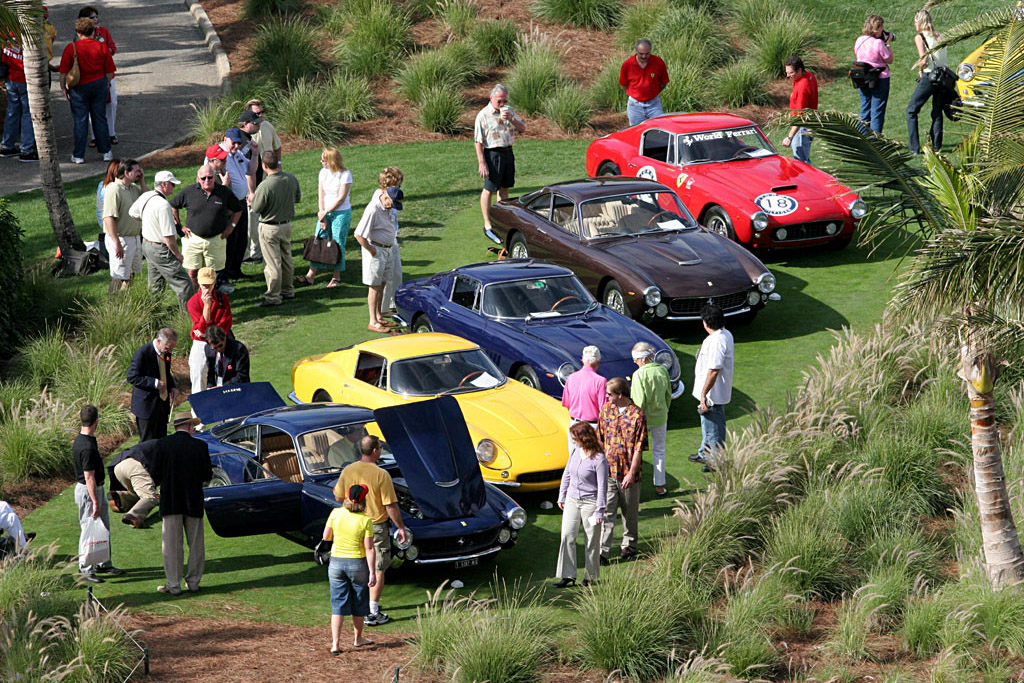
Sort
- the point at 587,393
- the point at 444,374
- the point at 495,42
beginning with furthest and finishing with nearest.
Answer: the point at 495,42, the point at 444,374, the point at 587,393

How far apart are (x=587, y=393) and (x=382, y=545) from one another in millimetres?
2653

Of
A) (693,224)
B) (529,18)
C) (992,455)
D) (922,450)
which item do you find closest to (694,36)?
(529,18)

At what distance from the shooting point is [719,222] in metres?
17.5

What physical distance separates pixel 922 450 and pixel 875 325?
2.44 metres

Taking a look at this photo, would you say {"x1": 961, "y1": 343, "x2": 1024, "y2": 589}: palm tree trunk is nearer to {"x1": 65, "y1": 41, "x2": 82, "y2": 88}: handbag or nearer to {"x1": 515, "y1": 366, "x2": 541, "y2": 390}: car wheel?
{"x1": 515, "y1": 366, "x2": 541, "y2": 390}: car wheel

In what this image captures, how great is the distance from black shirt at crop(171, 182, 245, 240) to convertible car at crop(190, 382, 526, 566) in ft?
14.1

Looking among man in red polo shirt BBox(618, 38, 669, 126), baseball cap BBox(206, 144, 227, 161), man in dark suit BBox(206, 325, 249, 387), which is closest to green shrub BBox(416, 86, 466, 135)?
man in red polo shirt BBox(618, 38, 669, 126)

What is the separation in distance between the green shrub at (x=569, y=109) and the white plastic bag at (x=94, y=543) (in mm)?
16114

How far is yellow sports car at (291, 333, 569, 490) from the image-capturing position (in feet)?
38.5

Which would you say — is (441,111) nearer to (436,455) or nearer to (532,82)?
(532,82)

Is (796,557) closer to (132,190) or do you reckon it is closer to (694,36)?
(132,190)

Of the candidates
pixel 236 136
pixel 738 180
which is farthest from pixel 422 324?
pixel 738 180

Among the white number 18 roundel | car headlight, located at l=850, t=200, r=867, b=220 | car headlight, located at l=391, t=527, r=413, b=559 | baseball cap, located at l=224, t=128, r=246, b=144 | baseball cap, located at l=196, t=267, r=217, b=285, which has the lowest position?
car headlight, located at l=391, t=527, r=413, b=559

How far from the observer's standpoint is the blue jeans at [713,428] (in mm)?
12367
